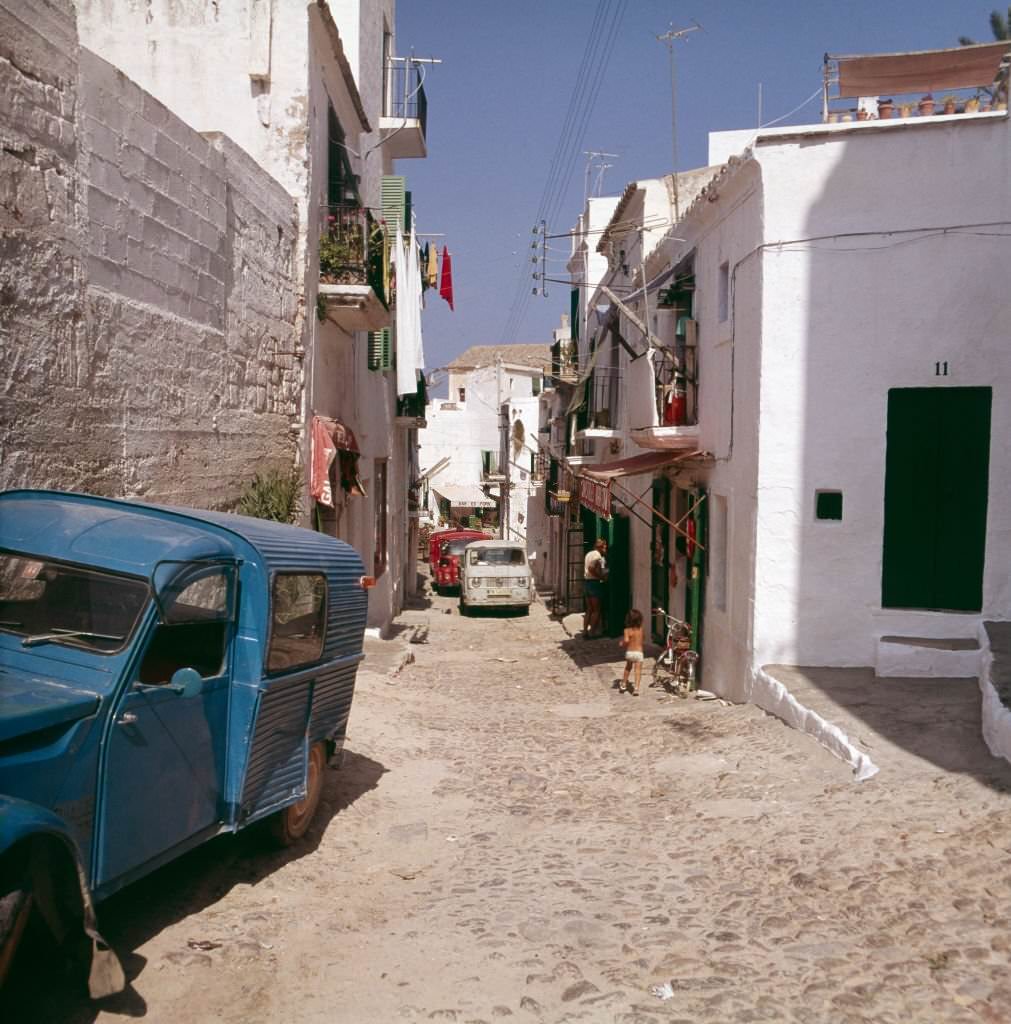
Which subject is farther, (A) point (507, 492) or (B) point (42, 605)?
(A) point (507, 492)

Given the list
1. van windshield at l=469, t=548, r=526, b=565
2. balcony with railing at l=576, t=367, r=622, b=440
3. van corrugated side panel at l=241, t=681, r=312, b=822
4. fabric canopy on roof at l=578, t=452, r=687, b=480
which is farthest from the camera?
van windshield at l=469, t=548, r=526, b=565

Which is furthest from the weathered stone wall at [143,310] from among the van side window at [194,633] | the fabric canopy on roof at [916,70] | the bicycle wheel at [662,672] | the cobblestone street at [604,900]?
the fabric canopy on roof at [916,70]

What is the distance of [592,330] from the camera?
26.0 meters

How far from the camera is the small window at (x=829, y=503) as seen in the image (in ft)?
35.9

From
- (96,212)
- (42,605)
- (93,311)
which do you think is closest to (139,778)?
(42,605)

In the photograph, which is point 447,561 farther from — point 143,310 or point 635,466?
point 143,310

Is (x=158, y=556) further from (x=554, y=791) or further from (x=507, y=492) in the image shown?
(x=507, y=492)

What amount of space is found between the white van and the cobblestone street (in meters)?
16.6

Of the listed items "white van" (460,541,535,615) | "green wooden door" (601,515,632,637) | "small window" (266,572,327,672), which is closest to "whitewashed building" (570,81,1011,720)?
"small window" (266,572,327,672)

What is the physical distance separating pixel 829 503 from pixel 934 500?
1.05 metres

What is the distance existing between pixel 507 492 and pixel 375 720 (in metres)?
34.8

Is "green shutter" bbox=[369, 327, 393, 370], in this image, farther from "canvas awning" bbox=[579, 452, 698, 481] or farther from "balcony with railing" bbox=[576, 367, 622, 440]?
"canvas awning" bbox=[579, 452, 698, 481]

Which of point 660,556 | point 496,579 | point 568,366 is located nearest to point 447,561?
point 496,579

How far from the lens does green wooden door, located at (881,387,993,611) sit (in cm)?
1077
